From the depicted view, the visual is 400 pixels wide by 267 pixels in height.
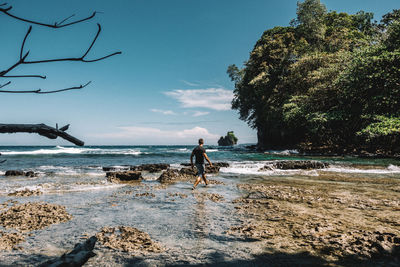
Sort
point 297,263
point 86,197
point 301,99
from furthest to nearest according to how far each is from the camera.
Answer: point 301,99 < point 86,197 < point 297,263

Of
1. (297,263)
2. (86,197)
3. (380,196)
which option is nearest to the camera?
(297,263)

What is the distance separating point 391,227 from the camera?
4.00 metres

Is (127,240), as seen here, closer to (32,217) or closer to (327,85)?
(32,217)

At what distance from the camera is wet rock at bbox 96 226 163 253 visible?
11.0 ft

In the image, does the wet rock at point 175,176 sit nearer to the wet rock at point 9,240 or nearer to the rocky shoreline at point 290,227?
the rocky shoreline at point 290,227

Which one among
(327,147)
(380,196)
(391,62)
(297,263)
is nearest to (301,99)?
(327,147)

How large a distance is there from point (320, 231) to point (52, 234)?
4.47 m

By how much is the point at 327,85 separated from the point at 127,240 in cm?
2667

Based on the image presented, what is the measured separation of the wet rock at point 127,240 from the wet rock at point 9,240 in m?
1.14

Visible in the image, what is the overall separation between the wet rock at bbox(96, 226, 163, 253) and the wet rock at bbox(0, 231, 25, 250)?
1138 millimetres

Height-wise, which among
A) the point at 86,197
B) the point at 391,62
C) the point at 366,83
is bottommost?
the point at 86,197

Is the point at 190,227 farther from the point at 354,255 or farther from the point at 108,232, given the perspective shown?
the point at 354,255

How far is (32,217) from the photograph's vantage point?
15.3 feet

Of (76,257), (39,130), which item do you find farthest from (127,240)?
(39,130)
